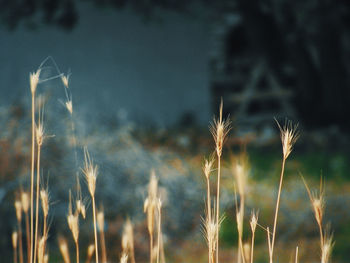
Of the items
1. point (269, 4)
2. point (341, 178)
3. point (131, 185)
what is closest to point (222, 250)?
point (131, 185)

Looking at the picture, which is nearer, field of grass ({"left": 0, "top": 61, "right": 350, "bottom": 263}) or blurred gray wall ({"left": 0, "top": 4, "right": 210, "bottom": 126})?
field of grass ({"left": 0, "top": 61, "right": 350, "bottom": 263})

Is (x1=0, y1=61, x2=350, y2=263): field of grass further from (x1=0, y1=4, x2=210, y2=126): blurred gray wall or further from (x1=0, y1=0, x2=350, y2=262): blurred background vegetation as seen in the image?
(x1=0, y1=4, x2=210, y2=126): blurred gray wall

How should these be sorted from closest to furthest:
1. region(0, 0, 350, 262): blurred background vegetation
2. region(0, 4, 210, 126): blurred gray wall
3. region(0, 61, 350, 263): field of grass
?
region(0, 61, 350, 263): field of grass < region(0, 0, 350, 262): blurred background vegetation < region(0, 4, 210, 126): blurred gray wall

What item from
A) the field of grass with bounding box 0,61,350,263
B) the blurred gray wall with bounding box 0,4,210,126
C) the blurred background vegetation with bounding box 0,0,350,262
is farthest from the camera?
the blurred gray wall with bounding box 0,4,210,126

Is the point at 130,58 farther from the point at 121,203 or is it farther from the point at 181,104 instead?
the point at 121,203

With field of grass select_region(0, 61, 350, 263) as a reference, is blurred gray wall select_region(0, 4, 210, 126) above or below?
above

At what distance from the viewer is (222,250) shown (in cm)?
429

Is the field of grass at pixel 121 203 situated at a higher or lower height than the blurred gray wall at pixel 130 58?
lower

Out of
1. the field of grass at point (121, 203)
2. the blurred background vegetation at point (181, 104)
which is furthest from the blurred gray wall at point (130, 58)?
the field of grass at point (121, 203)

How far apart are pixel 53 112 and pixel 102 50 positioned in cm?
511

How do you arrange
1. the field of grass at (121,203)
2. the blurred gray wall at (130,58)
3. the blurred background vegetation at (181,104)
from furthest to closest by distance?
the blurred gray wall at (130,58)
the blurred background vegetation at (181,104)
the field of grass at (121,203)

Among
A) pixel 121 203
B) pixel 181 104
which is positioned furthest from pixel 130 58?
pixel 121 203

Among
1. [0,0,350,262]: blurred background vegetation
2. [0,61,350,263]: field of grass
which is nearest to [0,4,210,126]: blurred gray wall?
[0,0,350,262]: blurred background vegetation

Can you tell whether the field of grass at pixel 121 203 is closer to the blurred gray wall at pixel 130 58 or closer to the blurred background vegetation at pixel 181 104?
the blurred background vegetation at pixel 181 104
